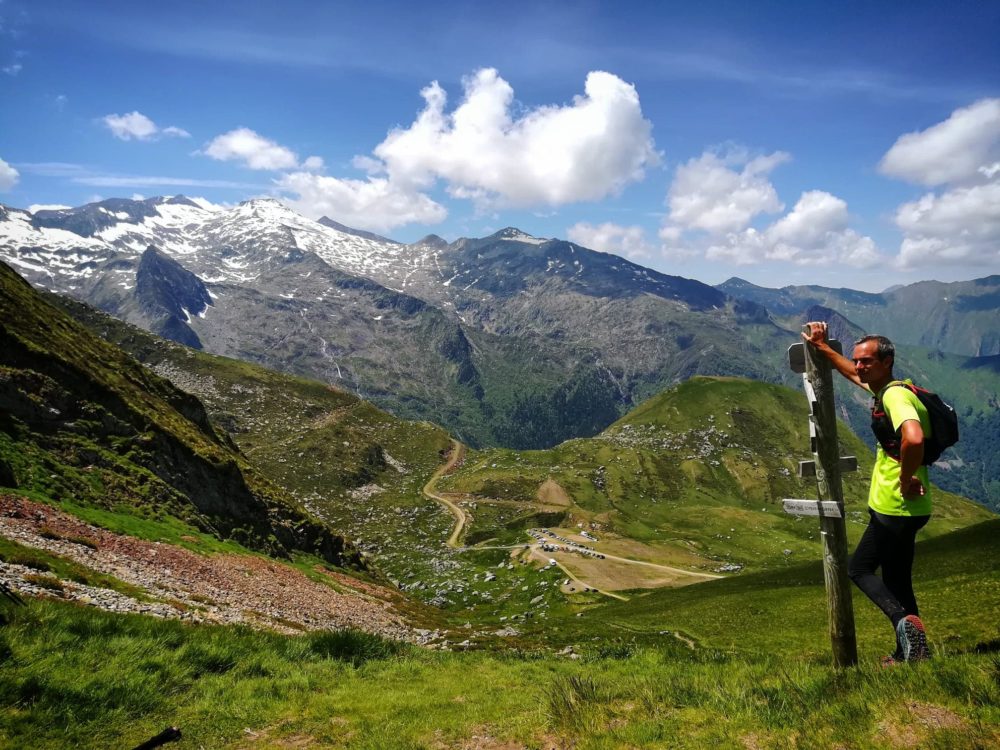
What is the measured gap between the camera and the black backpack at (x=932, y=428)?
29.6 feet

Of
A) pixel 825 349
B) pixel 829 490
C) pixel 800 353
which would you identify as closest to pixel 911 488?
pixel 829 490

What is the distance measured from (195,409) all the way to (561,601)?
2479 inches

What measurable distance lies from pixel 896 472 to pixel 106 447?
5258 centimetres

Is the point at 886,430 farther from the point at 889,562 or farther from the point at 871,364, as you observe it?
the point at 889,562

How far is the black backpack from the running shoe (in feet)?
9.67

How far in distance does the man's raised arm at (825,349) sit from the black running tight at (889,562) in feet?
8.78

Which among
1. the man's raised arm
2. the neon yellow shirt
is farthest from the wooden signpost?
the neon yellow shirt

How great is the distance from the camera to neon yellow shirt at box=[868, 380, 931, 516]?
8.94 metres

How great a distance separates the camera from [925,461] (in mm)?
9172

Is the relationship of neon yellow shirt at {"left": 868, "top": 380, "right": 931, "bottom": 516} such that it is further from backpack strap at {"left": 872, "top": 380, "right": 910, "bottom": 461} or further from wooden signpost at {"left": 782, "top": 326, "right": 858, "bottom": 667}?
wooden signpost at {"left": 782, "top": 326, "right": 858, "bottom": 667}

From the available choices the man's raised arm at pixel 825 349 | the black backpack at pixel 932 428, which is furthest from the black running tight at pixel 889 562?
the man's raised arm at pixel 825 349

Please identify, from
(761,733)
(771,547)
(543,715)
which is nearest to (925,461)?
(761,733)

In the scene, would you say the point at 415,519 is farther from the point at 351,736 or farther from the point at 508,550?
the point at 351,736

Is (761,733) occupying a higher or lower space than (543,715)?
higher
